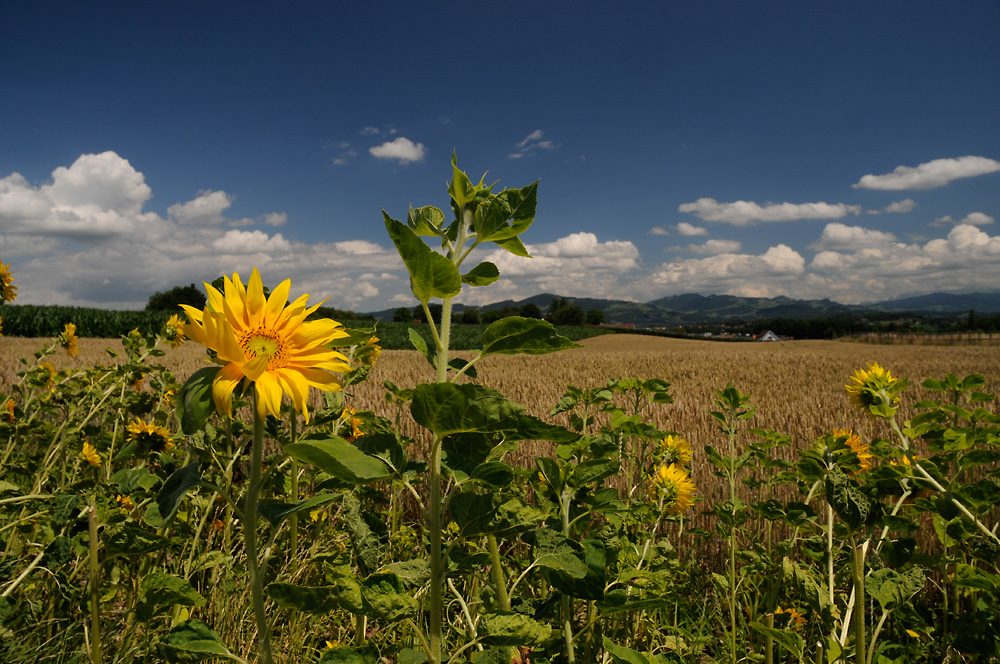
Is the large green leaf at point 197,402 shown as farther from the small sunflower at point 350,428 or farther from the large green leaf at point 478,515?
the small sunflower at point 350,428

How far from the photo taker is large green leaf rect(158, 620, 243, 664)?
872 mm

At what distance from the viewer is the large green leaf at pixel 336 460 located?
0.75 metres

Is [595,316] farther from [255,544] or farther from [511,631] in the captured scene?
[255,544]

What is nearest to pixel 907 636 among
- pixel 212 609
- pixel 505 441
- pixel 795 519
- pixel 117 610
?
pixel 795 519

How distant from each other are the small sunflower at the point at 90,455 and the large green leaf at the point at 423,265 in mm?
2189

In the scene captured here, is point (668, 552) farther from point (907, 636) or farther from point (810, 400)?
point (810, 400)

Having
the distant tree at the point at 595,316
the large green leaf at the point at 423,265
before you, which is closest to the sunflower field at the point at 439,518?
the large green leaf at the point at 423,265

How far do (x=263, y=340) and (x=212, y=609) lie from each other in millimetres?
1495

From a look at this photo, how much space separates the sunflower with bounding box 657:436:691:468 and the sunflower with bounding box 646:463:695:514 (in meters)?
0.04

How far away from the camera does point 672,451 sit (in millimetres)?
2182

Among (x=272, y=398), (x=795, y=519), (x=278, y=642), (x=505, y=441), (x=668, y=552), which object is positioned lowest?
(x=278, y=642)

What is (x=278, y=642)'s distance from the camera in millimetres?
1753

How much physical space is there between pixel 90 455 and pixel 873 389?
11.1ft

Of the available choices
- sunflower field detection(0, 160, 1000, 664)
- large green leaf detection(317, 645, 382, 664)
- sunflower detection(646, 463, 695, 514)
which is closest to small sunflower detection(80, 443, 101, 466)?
sunflower field detection(0, 160, 1000, 664)
